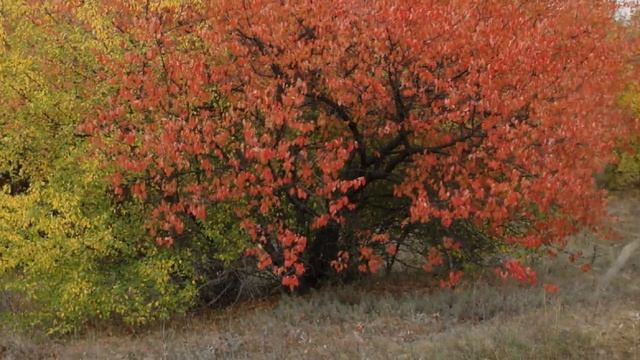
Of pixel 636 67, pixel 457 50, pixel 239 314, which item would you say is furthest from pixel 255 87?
pixel 636 67

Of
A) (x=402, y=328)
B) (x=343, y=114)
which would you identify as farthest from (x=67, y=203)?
(x=402, y=328)

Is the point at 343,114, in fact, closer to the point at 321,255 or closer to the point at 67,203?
the point at 321,255

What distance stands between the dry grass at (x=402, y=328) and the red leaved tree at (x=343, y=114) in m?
0.84

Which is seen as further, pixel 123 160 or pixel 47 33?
pixel 47 33

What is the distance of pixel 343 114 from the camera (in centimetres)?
1099

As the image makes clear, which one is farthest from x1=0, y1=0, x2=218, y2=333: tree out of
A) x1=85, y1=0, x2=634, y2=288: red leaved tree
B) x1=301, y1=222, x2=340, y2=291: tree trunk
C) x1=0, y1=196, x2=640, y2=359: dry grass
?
x1=301, y1=222, x2=340, y2=291: tree trunk

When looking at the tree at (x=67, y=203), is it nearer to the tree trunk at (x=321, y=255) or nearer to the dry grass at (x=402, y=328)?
the dry grass at (x=402, y=328)

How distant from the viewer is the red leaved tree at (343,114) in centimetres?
995

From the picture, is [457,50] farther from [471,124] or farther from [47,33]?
[47,33]

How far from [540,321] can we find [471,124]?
3.50m

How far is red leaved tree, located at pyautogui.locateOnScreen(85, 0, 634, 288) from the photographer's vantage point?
9945 mm

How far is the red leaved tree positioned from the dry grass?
839 mm

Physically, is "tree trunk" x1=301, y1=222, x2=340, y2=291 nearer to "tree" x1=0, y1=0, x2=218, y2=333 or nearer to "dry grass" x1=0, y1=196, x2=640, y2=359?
"dry grass" x1=0, y1=196, x2=640, y2=359

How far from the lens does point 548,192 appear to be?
9.80 meters
